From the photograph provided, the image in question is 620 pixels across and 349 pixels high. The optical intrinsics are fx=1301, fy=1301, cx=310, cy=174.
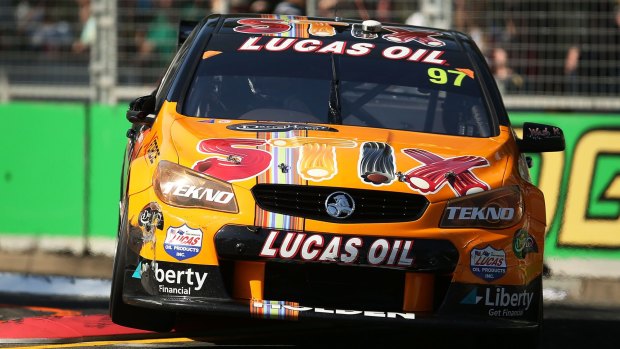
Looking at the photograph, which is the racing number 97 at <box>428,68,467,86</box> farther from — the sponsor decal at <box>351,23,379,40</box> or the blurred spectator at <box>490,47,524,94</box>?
the blurred spectator at <box>490,47,524,94</box>

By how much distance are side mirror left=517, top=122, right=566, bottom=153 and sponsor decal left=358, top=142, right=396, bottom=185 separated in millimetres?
907

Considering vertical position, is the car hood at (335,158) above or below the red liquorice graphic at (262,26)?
below

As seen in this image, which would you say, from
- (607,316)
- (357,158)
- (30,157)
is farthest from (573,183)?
(357,158)

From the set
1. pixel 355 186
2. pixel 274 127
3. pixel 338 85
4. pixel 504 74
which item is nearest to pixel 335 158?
pixel 355 186

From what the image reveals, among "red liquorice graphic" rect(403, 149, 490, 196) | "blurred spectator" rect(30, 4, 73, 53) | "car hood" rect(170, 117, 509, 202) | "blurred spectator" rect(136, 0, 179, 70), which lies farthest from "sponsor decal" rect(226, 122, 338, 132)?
"blurred spectator" rect(30, 4, 73, 53)

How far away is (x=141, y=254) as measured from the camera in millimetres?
5609

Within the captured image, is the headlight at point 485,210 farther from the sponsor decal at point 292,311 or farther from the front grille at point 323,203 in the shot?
the sponsor decal at point 292,311

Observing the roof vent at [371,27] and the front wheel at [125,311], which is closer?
the front wheel at [125,311]

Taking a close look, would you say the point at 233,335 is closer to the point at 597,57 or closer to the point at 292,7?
the point at 292,7

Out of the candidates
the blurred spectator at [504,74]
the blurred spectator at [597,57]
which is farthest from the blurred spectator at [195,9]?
the blurred spectator at [597,57]

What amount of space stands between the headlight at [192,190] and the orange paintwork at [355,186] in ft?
0.10

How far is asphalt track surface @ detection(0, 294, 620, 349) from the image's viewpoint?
20.9ft

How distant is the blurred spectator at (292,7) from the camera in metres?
11.4

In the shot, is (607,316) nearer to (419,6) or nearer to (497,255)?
(497,255)
